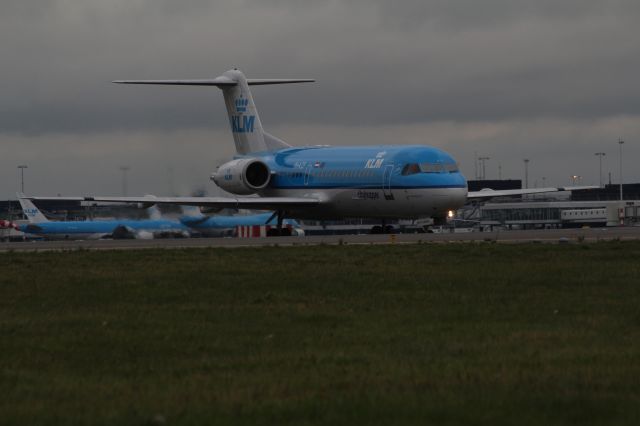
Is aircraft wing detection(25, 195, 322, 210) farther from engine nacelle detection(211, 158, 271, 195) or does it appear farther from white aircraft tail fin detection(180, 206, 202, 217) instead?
white aircraft tail fin detection(180, 206, 202, 217)

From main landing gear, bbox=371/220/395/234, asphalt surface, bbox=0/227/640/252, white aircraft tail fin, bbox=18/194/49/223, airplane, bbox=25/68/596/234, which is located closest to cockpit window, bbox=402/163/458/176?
airplane, bbox=25/68/596/234

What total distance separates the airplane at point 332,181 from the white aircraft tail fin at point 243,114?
49 millimetres

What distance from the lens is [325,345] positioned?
14062 mm

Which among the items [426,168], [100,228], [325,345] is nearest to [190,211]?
[100,228]

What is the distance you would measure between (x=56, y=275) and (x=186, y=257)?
20.2ft

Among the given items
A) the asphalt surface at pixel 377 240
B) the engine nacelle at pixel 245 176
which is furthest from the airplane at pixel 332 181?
the asphalt surface at pixel 377 240

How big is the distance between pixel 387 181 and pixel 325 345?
36.9m

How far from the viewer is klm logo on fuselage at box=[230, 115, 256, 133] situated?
203ft

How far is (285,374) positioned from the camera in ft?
39.8

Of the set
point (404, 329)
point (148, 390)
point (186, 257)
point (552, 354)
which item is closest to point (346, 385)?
point (148, 390)

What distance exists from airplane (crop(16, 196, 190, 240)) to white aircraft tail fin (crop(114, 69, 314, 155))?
918 centimetres

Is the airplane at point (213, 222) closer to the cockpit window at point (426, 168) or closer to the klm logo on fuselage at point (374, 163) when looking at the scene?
the klm logo on fuselage at point (374, 163)

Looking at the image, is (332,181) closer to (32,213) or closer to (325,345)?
(325,345)

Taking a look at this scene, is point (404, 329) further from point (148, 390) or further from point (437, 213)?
point (437, 213)
